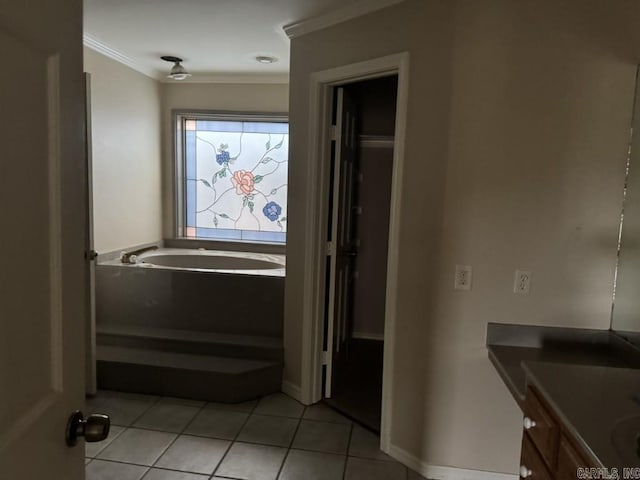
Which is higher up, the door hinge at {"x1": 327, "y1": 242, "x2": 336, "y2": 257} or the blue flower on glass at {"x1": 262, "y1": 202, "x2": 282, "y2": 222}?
the blue flower on glass at {"x1": 262, "y1": 202, "x2": 282, "y2": 222}

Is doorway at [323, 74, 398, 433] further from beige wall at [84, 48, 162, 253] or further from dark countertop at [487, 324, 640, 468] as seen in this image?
beige wall at [84, 48, 162, 253]

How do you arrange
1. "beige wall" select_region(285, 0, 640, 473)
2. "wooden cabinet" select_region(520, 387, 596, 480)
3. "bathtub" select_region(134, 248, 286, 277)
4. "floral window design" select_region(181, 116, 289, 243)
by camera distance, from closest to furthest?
1. "wooden cabinet" select_region(520, 387, 596, 480)
2. "beige wall" select_region(285, 0, 640, 473)
3. "bathtub" select_region(134, 248, 286, 277)
4. "floral window design" select_region(181, 116, 289, 243)

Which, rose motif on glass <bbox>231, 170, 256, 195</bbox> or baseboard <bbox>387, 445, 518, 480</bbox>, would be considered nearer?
baseboard <bbox>387, 445, 518, 480</bbox>

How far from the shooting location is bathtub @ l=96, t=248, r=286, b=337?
11.0 feet

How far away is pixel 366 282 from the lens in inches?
170

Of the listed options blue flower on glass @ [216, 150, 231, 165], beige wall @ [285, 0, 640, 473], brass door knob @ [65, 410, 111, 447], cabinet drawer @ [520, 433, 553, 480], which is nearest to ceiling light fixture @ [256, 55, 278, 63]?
blue flower on glass @ [216, 150, 231, 165]

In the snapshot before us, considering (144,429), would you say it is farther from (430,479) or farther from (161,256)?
(161,256)

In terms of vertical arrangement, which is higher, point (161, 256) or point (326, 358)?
point (161, 256)

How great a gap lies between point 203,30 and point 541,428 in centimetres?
301

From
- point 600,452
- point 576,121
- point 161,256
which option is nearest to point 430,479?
point 600,452

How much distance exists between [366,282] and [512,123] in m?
2.48

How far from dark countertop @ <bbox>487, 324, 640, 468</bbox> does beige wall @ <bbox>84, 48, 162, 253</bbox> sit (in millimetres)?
3114

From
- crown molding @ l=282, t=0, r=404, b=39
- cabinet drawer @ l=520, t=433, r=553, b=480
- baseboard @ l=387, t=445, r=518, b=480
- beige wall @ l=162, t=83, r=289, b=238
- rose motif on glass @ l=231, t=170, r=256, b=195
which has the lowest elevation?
baseboard @ l=387, t=445, r=518, b=480

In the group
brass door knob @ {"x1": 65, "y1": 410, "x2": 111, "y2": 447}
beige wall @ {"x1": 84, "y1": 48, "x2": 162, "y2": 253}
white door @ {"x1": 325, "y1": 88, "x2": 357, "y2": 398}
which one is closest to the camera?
brass door knob @ {"x1": 65, "y1": 410, "x2": 111, "y2": 447}
